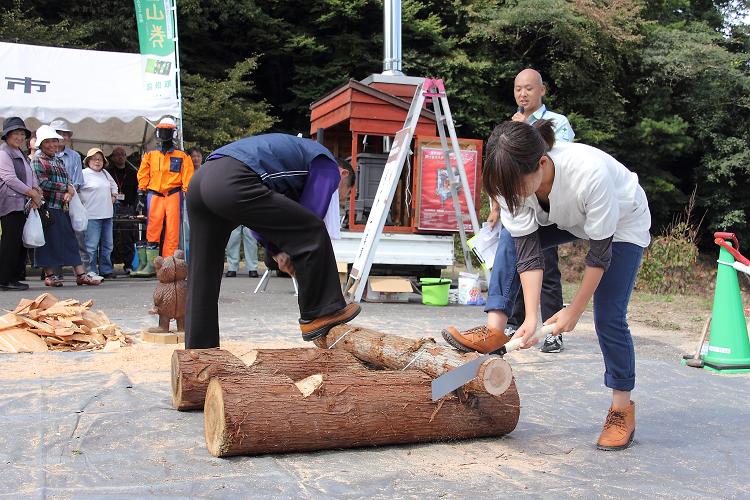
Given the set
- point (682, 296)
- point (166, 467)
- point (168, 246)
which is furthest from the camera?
point (682, 296)

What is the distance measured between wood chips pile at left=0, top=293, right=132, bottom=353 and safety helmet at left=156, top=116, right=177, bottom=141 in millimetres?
4787

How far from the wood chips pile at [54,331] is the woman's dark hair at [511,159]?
327 cm

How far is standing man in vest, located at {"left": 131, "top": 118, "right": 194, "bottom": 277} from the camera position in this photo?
9805 millimetres

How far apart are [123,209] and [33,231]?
3586 millimetres

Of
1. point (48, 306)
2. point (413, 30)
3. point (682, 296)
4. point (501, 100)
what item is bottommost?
point (682, 296)

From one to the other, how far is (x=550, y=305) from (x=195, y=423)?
2.56 metres

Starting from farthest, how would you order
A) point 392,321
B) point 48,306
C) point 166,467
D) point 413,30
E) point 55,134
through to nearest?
point 413,30
point 55,134
point 392,321
point 48,306
point 166,467

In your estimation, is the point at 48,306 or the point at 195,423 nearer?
the point at 195,423

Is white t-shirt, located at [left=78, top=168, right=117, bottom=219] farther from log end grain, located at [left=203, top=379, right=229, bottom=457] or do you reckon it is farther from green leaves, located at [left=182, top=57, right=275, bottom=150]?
log end grain, located at [left=203, top=379, right=229, bottom=457]

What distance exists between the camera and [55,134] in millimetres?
8977

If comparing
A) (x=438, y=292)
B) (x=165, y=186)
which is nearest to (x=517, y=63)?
(x=165, y=186)

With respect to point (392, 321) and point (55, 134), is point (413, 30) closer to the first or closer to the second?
point (55, 134)

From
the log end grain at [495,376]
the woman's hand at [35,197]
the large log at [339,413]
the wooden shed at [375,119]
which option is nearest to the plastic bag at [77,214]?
the woman's hand at [35,197]

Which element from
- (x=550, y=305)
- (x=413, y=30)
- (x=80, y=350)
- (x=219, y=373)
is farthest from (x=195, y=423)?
(x=413, y=30)
